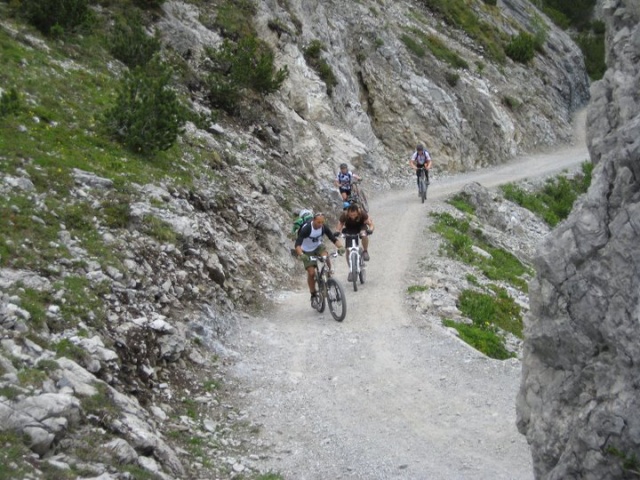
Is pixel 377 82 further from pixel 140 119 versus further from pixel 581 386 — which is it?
pixel 581 386

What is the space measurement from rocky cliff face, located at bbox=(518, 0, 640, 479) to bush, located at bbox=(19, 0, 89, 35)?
17.8m

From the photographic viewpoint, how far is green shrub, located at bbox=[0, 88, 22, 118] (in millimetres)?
14444

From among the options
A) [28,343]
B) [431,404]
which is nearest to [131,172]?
[28,343]

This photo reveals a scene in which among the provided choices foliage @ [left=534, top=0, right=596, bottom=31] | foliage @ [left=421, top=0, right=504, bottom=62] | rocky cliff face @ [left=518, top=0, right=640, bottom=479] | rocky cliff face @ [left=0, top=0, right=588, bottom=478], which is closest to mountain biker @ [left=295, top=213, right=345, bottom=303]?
rocky cliff face @ [left=0, top=0, right=588, bottom=478]

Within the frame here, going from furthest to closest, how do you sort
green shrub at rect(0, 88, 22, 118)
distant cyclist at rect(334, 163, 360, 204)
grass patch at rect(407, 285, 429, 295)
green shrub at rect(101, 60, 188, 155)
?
distant cyclist at rect(334, 163, 360, 204)
green shrub at rect(101, 60, 188, 155)
grass patch at rect(407, 285, 429, 295)
green shrub at rect(0, 88, 22, 118)

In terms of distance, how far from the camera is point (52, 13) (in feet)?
66.5

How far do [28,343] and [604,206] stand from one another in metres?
7.10

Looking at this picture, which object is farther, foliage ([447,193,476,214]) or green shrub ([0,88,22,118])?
foliage ([447,193,476,214])

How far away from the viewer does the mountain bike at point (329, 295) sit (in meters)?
13.8

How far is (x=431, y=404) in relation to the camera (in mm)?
10492

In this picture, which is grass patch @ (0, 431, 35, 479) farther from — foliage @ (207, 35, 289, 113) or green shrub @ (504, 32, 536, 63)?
green shrub @ (504, 32, 536, 63)

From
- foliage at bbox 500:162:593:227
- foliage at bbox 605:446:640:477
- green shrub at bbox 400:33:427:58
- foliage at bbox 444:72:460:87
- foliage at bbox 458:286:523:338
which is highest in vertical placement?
green shrub at bbox 400:33:427:58

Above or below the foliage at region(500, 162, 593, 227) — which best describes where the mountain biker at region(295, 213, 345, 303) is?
below

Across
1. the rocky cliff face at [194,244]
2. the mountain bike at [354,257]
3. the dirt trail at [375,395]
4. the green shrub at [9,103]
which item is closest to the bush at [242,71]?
the rocky cliff face at [194,244]
